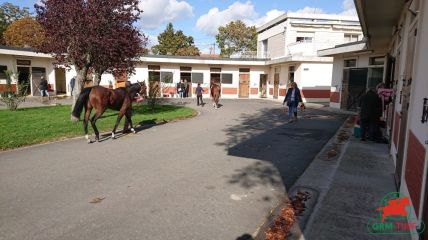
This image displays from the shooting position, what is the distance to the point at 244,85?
3356cm

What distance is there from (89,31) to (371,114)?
31.4 feet

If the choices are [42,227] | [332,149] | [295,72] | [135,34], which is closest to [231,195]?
[42,227]

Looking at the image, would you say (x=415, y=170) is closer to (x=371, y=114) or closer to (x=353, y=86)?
(x=371, y=114)

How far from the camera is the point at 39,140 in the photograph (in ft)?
29.8

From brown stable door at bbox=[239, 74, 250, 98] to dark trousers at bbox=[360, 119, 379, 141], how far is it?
79.0 feet

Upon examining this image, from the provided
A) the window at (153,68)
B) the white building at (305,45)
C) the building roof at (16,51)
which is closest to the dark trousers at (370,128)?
the white building at (305,45)

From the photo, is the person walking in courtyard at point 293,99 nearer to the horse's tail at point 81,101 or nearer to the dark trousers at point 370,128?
the dark trousers at point 370,128

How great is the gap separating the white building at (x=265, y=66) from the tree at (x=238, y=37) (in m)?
22.4

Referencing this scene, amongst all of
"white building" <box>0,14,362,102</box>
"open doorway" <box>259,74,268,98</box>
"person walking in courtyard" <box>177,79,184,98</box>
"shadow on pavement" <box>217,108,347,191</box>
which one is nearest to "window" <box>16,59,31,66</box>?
"white building" <box>0,14,362,102</box>

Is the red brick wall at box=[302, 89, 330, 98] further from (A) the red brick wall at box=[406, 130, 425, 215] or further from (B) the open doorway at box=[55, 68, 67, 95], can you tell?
(A) the red brick wall at box=[406, 130, 425, 215]

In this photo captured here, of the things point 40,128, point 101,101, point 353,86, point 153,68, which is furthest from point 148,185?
point 153,68

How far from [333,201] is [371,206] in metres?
0.50

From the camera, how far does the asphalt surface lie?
401 cm

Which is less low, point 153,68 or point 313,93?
point 153,68
